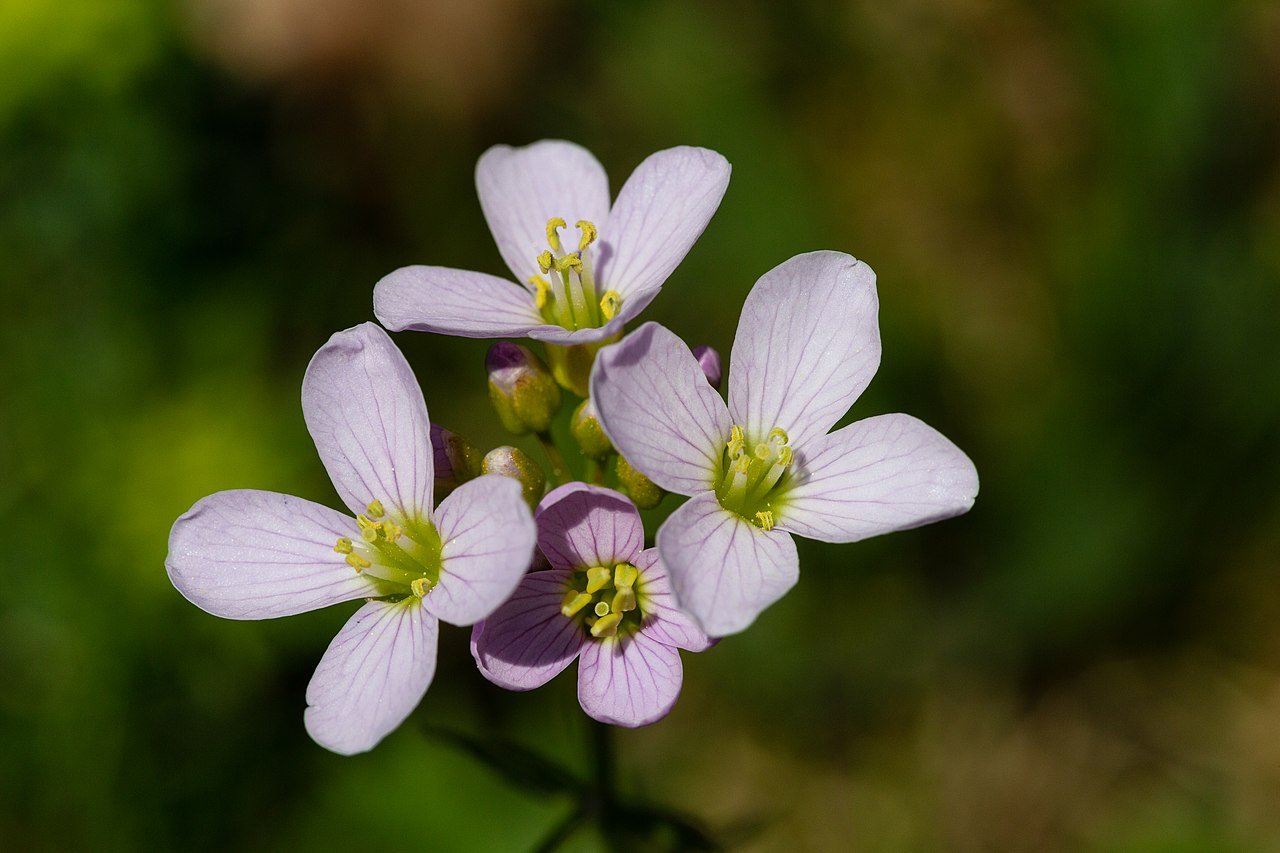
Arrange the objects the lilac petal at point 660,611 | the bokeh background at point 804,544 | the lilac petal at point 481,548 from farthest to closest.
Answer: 1. the bokeh background at point 804,544
2. the lilac petal at point 660,611
3. the lilac petal at point 481,548

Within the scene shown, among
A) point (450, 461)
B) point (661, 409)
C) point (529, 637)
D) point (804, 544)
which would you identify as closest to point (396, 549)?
point (450, 461)

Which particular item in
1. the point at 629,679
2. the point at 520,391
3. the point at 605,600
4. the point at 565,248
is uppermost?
the point at 565,248

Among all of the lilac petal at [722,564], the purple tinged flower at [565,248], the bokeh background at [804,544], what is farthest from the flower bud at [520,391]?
the bokeh background at [804,544]

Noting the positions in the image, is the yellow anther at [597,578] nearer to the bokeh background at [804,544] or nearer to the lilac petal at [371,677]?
the lilac petal at [371,677]

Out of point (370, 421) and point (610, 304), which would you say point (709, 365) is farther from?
point (370, 421)

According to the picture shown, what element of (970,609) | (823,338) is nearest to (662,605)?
(823,338)

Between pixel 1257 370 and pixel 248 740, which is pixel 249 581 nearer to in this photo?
pixel 248 740
